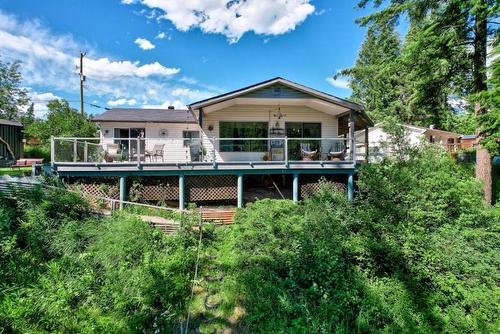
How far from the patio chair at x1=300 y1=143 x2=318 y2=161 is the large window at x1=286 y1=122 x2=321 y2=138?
162cm

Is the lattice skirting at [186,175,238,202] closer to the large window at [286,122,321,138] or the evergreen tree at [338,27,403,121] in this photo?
the large window at [286,122,321,138]

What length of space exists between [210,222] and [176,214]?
117cm

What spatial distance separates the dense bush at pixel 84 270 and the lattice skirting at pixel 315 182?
4.86 m

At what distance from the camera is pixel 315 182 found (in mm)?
10047

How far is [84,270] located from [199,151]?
549 cm

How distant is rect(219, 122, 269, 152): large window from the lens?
11.3m

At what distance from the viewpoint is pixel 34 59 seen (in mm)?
26594

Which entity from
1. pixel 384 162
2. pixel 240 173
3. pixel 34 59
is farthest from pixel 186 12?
pixel 34 59

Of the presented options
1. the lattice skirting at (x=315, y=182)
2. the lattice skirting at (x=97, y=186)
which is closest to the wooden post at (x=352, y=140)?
the lattice skirting at (x=315, y=182)

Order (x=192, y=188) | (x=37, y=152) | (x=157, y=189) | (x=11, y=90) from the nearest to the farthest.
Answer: (x=157, y=189) < (x=192, y=188) < (x=37, y=152) < (x=11, y=90)

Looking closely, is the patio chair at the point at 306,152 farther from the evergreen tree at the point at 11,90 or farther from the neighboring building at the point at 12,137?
the evergreen tree at the point at 11,90

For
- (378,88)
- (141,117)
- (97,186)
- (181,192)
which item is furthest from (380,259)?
(378,88)

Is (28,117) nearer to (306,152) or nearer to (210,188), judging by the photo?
(210,188)

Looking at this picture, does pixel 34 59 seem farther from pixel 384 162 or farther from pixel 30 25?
pixel 384 162
